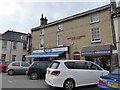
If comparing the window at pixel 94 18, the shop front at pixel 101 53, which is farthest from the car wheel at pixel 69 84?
Result: the window at pixel 94 18

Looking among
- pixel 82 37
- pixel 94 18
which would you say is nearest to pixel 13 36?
pixel 82 37

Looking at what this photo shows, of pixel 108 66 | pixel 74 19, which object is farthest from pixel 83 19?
pixel 108 66

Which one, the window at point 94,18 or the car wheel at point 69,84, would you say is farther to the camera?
the window at point 94,18

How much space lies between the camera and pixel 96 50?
13523 mm

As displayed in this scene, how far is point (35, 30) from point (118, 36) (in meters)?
15.7

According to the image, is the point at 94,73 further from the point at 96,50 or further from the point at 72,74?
the point at 96,50

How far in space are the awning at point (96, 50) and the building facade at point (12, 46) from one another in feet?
60.2

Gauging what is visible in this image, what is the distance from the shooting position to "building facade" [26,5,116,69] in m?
13.5

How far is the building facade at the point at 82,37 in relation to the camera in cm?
1347

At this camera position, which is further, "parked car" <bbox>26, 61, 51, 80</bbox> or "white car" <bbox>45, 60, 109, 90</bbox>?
"parked car" <bbox>26, 61, 51, 80</bbox>

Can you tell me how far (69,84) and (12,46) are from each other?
2375 centimetres

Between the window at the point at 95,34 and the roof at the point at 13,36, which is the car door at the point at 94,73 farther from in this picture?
the roof at the point at 13,36

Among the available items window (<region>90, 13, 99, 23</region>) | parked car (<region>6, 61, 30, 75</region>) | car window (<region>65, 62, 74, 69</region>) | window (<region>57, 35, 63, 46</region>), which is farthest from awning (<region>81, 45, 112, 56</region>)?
parked car (<region>6, 61, 30, 75</region>)

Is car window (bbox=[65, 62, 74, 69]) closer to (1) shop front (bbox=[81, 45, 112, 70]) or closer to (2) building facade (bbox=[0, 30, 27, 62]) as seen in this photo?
(1) shop front (bbox=[81, 45, 112, 70])
